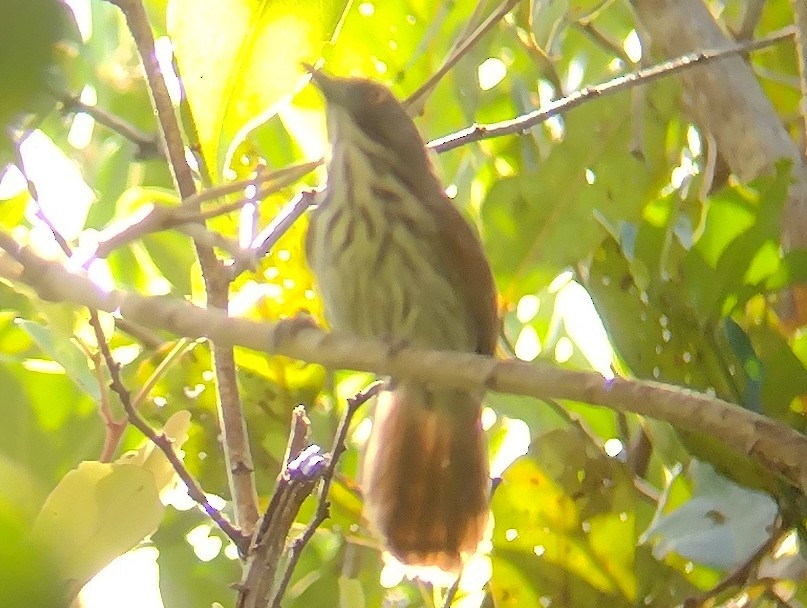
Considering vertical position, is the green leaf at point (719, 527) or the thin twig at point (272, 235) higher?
the thin twig at point (272, 235)

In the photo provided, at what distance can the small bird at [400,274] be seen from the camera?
4.99 ft

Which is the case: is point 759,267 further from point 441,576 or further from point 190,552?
point 190,552

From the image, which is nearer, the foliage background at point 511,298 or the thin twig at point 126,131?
the foliage background at point 511,298

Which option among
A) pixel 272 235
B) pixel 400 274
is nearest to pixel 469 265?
pixel 400 274

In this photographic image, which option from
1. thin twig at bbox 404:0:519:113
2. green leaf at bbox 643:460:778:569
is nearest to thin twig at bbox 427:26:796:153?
thin twig at bbox 404:0:519:113

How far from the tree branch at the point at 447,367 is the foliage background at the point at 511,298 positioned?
3 cm

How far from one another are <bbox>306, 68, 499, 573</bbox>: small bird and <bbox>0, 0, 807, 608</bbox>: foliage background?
60 mm

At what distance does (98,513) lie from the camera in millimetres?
702

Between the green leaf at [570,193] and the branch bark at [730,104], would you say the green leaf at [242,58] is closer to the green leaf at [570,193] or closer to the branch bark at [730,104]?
the green leaf at [570,193]

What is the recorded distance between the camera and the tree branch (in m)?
0.82

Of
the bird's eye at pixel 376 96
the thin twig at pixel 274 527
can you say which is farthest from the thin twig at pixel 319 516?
the bird's eye at pixel 376 96

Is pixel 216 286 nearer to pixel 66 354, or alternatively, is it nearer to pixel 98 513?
pixel 66 354

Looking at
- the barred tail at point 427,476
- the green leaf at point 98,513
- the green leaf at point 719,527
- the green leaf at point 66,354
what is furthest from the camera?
the barred tail at point 427,476

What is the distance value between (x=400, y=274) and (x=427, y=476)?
12.8 inches
